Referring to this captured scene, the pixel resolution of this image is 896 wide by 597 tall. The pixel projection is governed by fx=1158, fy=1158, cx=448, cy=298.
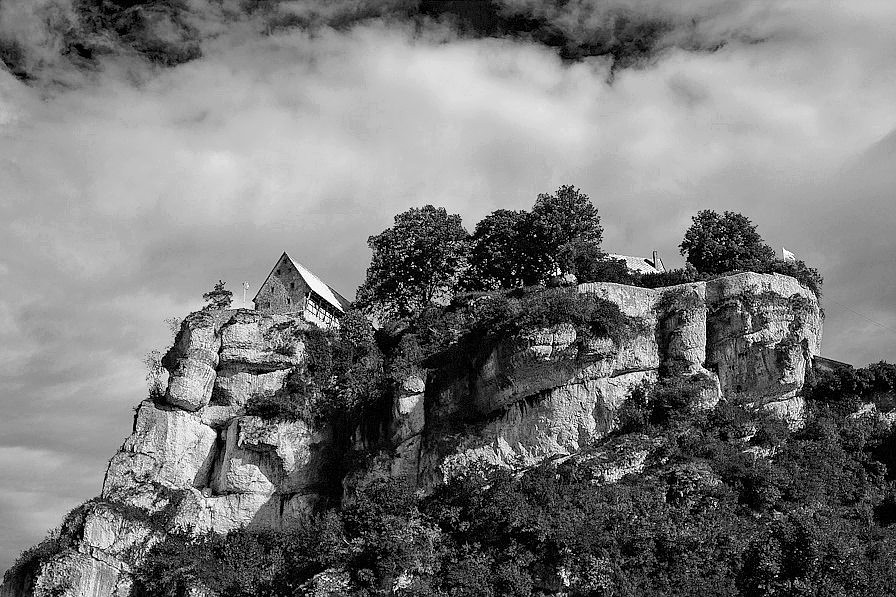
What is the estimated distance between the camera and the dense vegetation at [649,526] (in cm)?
3603

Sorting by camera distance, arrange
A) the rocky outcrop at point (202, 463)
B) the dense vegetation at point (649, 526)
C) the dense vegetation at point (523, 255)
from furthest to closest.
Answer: the dense vegetation at point (523, 255) < the rocky outcrop at point (202, 463) < the dense vegetation at point (649, 526)

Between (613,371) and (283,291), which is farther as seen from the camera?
(283,291)

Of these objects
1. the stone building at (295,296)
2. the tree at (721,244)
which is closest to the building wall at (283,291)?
the stone building at (295,296)

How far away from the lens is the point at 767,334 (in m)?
A: 43.3

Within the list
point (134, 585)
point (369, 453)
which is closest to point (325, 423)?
point (369, 453)

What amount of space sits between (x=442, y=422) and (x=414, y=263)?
36.4 ft

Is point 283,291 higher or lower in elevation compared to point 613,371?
higher

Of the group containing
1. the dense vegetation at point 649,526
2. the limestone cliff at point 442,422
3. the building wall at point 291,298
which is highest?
the building wall at point 291,298

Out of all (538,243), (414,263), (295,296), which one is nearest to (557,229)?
(538,243)

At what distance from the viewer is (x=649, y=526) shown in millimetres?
37312

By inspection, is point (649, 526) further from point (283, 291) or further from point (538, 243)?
point (283, 291)

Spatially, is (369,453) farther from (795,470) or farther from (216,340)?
(795,470)

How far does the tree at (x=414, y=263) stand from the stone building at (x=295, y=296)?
7.37ft

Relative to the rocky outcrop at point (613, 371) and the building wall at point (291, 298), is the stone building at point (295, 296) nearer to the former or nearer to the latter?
the building wall at point (291, 298)
